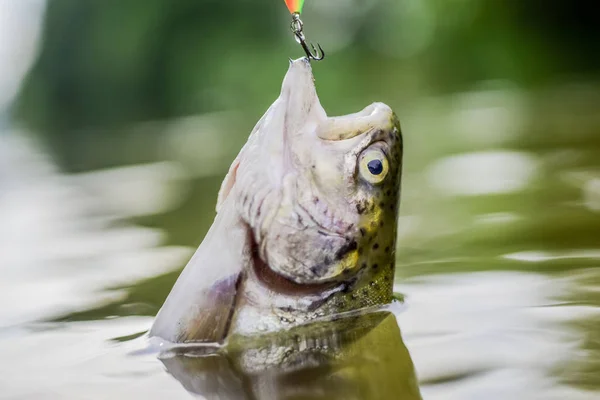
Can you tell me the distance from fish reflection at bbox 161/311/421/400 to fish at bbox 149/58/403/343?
0.23 feet

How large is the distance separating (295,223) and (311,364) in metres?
0.36

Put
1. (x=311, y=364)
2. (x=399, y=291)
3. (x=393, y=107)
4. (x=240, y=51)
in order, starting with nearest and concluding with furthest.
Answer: (x=311, y=364), (x=399, y=291), (x=393, y=107), (x=240, y=51)

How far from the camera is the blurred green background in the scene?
3.52 m

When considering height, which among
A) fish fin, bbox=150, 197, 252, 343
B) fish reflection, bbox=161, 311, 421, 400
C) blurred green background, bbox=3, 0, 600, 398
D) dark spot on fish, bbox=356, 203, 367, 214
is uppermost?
blurred green background, bbox=3, 0, 600, 398

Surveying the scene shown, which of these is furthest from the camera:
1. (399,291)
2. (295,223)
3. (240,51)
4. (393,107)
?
(240,51)

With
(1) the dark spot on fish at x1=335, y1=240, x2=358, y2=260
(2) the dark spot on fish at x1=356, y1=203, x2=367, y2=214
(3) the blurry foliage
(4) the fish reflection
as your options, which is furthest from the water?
(3) the blurry foliage

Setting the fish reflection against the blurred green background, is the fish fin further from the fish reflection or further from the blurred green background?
the blurred green background

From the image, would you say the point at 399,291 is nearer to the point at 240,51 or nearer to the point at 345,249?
the point at 345,249

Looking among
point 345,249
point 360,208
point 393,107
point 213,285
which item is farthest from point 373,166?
point 393,107

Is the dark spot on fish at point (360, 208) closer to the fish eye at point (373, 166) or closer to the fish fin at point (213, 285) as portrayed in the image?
the fish eye at point (373, 166)

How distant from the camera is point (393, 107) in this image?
12.2 meters

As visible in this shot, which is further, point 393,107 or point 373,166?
point 393,107

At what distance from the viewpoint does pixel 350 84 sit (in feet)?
55.7

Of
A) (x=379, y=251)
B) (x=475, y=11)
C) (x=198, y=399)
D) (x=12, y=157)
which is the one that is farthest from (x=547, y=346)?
(x=475, y=11)
